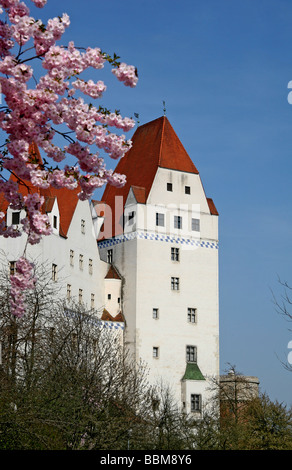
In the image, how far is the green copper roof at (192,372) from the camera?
242 ft

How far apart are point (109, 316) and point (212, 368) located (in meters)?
10.5

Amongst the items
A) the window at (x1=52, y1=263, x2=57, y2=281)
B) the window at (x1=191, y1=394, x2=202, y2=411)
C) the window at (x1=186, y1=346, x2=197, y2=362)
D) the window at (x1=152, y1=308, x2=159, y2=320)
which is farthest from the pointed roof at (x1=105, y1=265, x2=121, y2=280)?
the window at (x1=191, y1=394, x2=202, y2=411)

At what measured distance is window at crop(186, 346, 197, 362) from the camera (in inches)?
2923

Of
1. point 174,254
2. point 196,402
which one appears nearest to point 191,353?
point 196,402

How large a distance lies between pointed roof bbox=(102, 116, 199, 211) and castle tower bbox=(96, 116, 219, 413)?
127mm

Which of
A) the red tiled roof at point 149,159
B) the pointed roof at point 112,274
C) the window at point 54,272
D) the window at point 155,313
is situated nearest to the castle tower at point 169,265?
the window at point 155,313

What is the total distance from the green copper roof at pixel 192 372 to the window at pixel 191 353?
345 millimetres

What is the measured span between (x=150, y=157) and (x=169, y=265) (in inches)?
430

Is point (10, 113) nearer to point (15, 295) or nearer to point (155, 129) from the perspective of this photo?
point (15, 295)

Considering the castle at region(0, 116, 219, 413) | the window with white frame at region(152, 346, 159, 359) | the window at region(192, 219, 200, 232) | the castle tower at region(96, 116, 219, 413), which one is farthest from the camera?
the window at region(192, 219, 200, 232)

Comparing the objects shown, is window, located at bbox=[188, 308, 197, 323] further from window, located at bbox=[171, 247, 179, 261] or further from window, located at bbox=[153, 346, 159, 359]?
window, located at bbox=[171, 247, 179, 261]

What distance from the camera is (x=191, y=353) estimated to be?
74562 millimetres

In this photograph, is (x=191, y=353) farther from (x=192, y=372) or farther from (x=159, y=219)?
(x=159, y=219)
